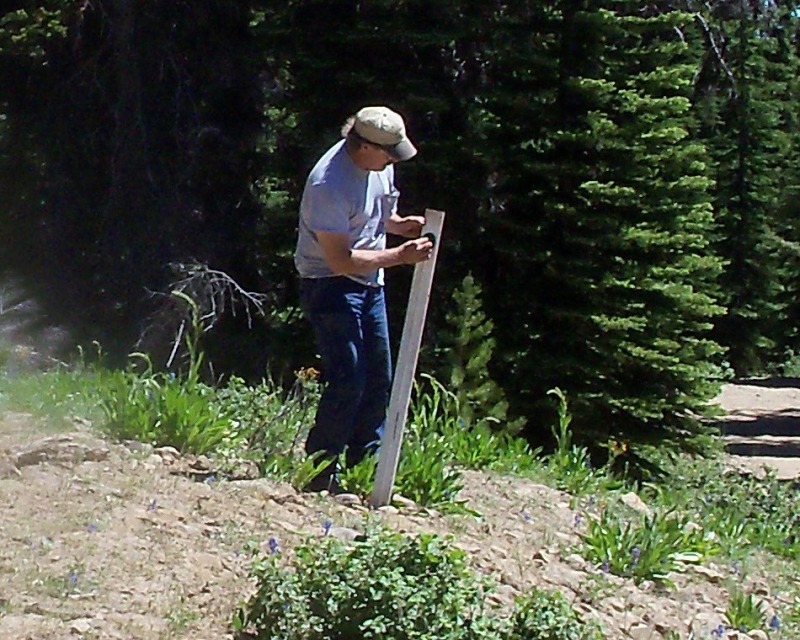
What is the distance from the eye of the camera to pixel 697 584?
5676mm

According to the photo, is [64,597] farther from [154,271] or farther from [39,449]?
[154,271]

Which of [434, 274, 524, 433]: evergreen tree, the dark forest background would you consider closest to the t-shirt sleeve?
[434, 274, 524, 433]: evergreen tree

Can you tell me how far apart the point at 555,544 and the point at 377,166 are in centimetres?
169

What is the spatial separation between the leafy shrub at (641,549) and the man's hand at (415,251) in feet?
4.27

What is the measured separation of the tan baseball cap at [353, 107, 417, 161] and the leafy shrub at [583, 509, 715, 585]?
172 cm

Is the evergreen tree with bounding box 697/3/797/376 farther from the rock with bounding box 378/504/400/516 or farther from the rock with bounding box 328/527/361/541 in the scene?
the rock with bounding box 328/527/361/541

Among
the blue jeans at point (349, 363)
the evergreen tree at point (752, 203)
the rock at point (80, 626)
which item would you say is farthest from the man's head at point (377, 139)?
the evergreen tree at point (752, 203)

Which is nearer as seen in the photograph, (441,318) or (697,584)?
(697,584)

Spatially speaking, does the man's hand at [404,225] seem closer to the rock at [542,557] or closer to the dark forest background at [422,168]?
the rock at [542,557]

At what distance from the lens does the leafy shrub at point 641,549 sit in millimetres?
5430

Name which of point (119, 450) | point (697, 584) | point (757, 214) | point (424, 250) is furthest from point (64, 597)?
point (757, 214)

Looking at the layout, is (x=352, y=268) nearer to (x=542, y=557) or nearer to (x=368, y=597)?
(x=542, y=557)

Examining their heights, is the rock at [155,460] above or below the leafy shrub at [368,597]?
Result: below

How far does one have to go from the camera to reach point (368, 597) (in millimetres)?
4004
